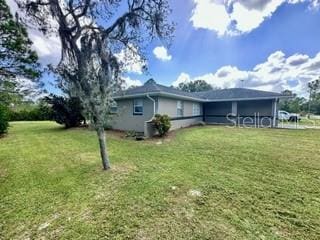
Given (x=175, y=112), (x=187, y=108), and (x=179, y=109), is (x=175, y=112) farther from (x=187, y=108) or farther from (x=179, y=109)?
(x=187, y=108)

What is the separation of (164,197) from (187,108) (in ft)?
42.8

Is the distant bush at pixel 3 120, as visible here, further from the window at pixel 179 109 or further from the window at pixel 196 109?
the window at pixel 196 109

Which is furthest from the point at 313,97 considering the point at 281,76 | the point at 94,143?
the point at 94,143

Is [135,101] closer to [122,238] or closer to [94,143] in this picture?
[94,143]

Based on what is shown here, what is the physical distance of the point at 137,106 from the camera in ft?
44.3

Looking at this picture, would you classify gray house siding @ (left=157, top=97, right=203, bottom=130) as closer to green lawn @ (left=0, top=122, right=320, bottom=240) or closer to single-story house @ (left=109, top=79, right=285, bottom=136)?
single-story house @ (left=109, top=79, right=285, bottom=136)

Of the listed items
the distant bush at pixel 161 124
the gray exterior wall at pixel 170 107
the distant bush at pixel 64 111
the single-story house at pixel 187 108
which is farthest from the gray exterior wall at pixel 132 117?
the distant bush at pixel 64 111

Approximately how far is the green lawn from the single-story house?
19.1ft

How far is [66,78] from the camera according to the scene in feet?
17.4

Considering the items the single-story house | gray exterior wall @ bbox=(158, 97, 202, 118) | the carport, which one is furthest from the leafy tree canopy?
the carport

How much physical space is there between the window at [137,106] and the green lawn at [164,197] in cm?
645

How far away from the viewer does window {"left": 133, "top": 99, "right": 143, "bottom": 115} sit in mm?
13250

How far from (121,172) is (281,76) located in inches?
1303

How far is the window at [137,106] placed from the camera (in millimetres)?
13250
